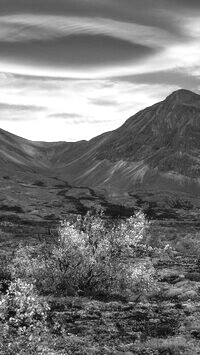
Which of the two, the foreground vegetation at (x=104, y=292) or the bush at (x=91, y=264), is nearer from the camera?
the foreground vegetation at (x=104, y=292)

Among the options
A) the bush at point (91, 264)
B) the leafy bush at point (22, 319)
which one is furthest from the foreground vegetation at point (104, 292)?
the leafy bush at point (22, 319)

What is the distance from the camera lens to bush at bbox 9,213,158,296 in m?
29.4

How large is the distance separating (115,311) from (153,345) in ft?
24.7

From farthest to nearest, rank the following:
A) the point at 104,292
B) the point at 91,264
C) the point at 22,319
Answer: the point at 104,292
the point at 91,264
the point at 22,319

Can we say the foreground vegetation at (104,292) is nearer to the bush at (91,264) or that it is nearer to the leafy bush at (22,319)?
the bush at (91,264)

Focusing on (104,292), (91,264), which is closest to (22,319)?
(91,264)

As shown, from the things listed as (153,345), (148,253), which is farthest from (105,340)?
(148,253)

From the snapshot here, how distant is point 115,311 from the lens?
92.1ft

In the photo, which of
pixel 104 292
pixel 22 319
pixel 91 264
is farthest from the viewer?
pixel 104 292

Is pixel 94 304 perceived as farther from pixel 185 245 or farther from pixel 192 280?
pixel 185 245

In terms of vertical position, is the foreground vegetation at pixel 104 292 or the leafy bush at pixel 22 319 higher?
the leafy bush at pixel 22 319

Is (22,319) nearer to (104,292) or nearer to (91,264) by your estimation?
(91,264)

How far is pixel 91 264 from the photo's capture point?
29.3 meters

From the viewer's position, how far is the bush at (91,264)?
96.5ft
